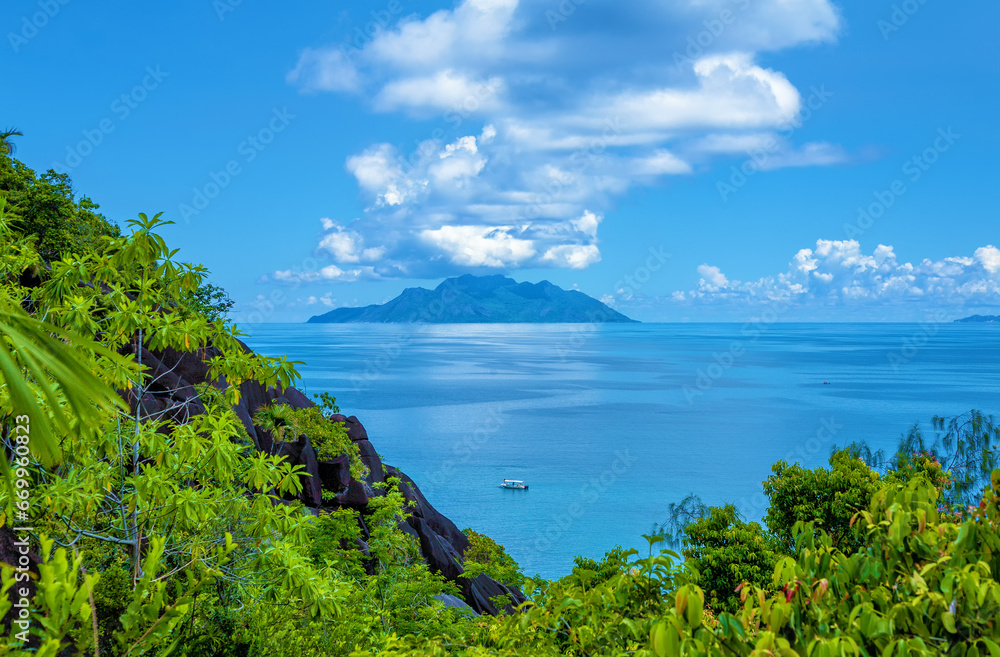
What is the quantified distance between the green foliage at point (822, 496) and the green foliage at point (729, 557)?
0.78m

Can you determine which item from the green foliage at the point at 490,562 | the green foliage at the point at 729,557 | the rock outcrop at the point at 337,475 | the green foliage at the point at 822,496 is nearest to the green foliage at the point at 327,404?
the rock outcrop at the point at 337,475

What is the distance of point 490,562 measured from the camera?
29344 mm

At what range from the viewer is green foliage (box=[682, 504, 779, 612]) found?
519 inches

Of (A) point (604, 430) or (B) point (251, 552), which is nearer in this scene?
(B) point (251, 552)

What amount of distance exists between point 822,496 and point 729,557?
254 centimetres

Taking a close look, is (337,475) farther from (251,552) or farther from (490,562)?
(251,552)

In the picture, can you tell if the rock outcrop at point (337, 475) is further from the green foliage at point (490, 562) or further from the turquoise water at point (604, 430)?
the turquoise water at point (604, 430)

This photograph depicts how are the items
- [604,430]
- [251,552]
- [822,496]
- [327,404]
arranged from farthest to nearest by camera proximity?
1. [604,430]
2. [327,404]
3. [822,496]
4. [251,552]

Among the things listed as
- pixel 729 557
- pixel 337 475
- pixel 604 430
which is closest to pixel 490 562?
pixel 337 475

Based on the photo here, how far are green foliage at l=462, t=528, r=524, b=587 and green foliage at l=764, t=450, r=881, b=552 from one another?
11.4 meters

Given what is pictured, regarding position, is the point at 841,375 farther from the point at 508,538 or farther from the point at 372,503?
the point at 372,503

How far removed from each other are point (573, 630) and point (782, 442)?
3285 inches

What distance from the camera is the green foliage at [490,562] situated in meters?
25.1

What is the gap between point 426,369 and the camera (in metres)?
166
